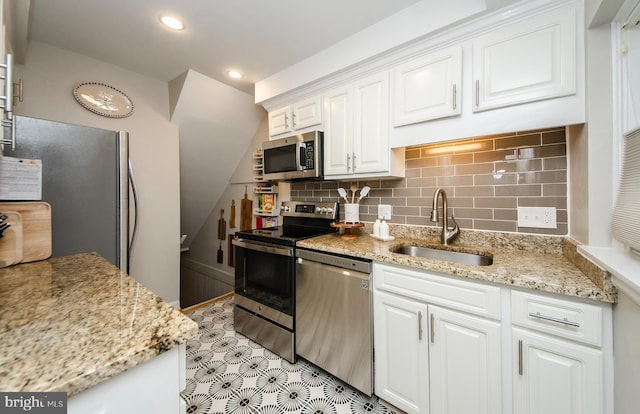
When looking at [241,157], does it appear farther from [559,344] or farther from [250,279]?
[559,344]

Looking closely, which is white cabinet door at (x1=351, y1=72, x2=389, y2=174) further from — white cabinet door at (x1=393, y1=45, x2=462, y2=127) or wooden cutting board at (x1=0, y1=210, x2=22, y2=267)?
wooden cutting board at (x1=0, y1=210, x2=22, y2=267)

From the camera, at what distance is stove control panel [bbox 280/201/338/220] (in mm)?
2227

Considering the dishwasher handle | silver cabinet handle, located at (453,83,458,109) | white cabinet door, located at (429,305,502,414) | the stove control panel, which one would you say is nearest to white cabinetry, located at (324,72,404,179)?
the stove control panel

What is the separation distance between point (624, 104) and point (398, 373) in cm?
158

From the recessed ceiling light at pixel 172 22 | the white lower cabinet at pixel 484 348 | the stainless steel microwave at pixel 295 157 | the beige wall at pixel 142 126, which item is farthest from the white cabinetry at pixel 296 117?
the white lower cabinet at pixel 484 348

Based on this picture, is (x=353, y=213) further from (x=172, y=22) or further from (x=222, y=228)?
(x=222, y=228)

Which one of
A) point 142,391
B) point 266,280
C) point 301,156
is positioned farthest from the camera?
point 301,156

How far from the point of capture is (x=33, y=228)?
126 cm

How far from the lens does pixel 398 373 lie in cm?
137

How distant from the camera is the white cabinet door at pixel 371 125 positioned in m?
1.74

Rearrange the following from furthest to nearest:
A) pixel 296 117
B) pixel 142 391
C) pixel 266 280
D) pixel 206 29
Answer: pixel 296 117 < pixel 266 280 < pixel 206 29 < pixel 142 391

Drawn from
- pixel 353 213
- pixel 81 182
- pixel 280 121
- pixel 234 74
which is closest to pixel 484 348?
pixel 353 213

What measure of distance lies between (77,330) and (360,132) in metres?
1.75

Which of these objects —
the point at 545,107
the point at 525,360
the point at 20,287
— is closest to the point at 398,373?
the point at 525,360
